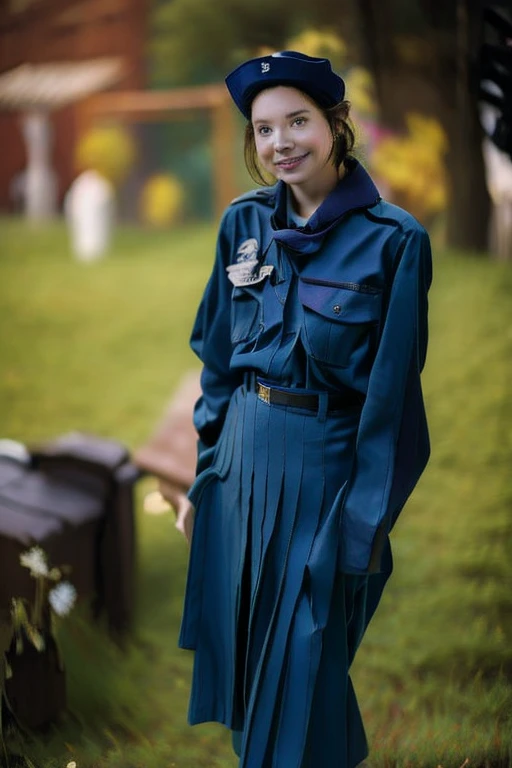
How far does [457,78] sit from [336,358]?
3.02 m

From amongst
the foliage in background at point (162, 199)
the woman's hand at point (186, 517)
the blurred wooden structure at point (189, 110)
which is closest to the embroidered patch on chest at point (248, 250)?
the woman's hand at point (186, 517)

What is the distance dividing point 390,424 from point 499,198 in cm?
323

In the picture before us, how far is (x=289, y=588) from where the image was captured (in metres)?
1.96

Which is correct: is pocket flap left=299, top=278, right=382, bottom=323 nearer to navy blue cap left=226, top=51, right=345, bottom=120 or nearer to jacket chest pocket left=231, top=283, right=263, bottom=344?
jacket chest pocket left=231, top=283, right=263, bottom=344

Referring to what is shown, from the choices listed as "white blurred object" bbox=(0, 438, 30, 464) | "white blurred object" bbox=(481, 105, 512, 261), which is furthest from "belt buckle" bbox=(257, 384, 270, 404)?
"white blurred object" bbox=(481, 105, 512, 261)

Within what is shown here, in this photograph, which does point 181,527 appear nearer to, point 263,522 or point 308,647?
point 263,522

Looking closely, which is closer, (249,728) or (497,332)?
(249,728)

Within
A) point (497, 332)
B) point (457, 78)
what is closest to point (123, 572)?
point (497, 332)

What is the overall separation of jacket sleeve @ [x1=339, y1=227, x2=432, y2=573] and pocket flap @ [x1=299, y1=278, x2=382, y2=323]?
0.03 metres

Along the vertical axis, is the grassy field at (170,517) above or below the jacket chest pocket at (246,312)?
below

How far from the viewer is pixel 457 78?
4430 millimetres

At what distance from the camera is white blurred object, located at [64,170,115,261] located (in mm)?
5523

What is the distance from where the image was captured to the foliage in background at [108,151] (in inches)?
213

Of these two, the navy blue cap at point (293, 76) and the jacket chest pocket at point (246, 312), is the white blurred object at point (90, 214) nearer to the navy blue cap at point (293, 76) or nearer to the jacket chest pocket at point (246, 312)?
the jacket chest pocket at point (246, 312)
